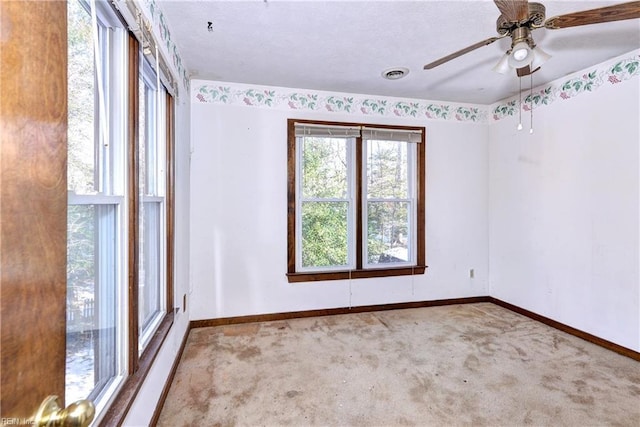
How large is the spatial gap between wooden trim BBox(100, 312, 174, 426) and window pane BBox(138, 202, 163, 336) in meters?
0.09

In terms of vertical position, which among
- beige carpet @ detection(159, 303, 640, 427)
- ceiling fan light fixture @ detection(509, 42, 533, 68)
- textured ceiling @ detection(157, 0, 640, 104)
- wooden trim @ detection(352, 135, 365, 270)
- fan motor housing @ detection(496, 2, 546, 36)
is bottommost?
beige carpet @ detection(159, 303, 640, 427)

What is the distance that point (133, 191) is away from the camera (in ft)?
4.68

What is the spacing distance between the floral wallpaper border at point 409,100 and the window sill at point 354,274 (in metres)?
1.70

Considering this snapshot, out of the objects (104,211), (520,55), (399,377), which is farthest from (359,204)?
(104,211)

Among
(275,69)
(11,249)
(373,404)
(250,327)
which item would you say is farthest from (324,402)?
(275,69)

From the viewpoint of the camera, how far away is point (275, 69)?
2.83m

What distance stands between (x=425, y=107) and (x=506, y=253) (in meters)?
1.91

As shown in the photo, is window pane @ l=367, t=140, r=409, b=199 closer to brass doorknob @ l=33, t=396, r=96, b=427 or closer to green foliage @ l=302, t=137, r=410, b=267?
green foliage @ l=302, t=137, r=410, b=267

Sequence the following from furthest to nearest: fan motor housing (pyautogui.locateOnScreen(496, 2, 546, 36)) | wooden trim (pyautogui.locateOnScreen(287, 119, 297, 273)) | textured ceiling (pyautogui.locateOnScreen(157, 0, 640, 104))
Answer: wooden trim (pyautogui.locateOnScreen(287, 119, 297, 273)) < textured ceiling (pyautogui.locateOnScreen(157, 0, 640, 104)) < fan motor housing (pyautogui.locateOnScreen(496, 2, 546, 36))

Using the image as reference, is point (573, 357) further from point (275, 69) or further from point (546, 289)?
point (275, 69)

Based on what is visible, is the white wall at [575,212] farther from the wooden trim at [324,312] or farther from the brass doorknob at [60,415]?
the brass doorknob at [60,415]

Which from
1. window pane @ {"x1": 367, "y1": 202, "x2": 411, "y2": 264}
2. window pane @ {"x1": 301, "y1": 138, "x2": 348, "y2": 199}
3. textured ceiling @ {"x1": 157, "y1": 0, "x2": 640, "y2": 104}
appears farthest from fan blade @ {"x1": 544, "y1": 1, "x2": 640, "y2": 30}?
window pane @ {"x1": 367, "y1": 202, "x2": 411, "y2": 264}

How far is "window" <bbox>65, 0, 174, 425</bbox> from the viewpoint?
42.0 inches

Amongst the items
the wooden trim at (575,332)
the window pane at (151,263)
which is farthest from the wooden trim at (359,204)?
the window pane at (151,263)
